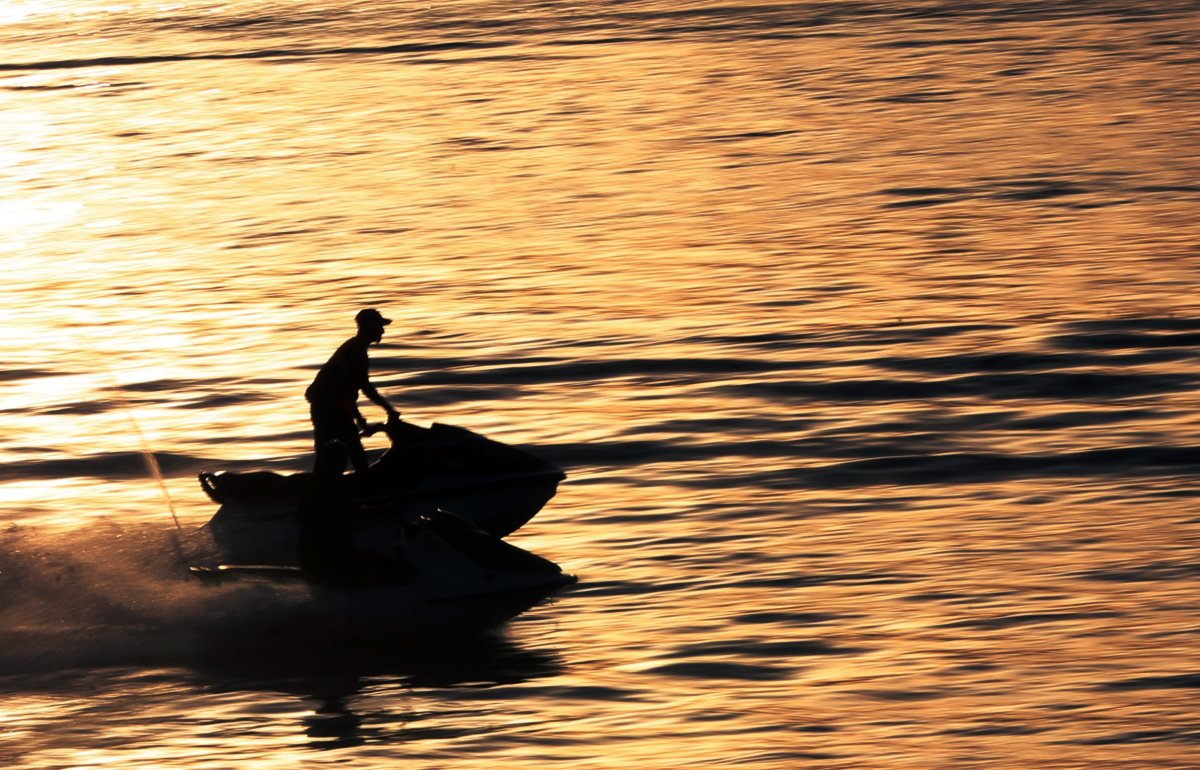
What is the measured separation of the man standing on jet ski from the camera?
1534 cm

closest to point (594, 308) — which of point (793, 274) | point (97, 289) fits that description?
point (793, 274)

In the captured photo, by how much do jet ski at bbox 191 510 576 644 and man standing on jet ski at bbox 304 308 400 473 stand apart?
0.90 meters

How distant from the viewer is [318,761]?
561 inches

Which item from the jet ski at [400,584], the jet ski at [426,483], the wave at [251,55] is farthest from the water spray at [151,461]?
the wave at [251,55]

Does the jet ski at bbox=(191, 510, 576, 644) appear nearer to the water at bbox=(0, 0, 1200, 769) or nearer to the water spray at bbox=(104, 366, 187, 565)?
the water at bbox=(0, 0, 1200, 769)

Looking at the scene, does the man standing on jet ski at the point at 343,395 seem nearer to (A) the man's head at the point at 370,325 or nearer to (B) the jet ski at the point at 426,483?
(A) the man's head at the point at 370,325

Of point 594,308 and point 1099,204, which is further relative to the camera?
point 1099,204

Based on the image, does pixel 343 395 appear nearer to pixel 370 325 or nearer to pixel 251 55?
pixel 370 325

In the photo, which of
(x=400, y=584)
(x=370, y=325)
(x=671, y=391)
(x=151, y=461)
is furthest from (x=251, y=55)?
(x=370, y=325)

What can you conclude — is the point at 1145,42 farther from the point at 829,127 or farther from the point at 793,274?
the point at 793,274

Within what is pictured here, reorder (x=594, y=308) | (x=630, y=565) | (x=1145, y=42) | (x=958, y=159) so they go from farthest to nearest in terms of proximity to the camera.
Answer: (x=1145, y=42) < (x=958, y=159) < (x=594, y=308) < (x=630, y=565)

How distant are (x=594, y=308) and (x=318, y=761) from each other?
1502cm

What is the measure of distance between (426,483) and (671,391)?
8.26 meters

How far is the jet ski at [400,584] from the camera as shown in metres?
16.0
